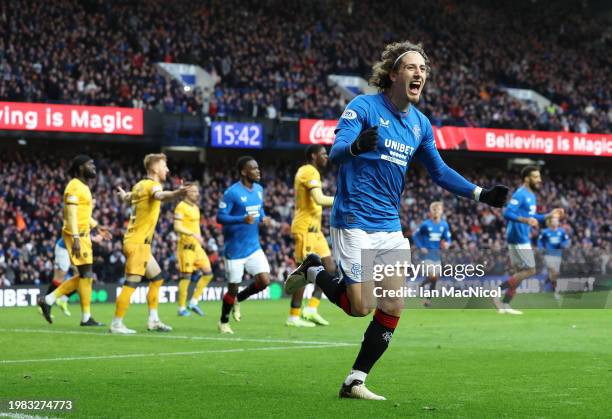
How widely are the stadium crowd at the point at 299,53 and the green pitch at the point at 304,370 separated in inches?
801

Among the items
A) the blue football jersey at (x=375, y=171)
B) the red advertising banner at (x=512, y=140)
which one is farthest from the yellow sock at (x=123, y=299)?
the red advertising banner at (x=512, y=140)

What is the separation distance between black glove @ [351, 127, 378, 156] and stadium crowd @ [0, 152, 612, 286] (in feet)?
71.8

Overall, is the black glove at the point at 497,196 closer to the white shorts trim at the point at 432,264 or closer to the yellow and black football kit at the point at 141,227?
the yellow and black football kit at the point at 141,227

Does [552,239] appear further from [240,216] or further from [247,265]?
[240,216]

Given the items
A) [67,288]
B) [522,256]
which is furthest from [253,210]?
[522,256]

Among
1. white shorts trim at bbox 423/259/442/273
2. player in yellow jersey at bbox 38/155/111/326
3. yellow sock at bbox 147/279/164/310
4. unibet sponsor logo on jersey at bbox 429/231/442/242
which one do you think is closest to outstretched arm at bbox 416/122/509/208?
yellow sock at bbox 147/279/164/310

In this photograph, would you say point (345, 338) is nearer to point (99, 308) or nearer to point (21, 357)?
point (21, 357)

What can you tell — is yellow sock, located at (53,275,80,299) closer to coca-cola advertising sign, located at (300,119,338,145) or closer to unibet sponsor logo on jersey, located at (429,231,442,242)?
unibet sponsor logo on jersey, located at (429,231,442,242)

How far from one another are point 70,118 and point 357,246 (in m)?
27.1

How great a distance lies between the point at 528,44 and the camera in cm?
5125

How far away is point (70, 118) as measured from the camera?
33219 mm

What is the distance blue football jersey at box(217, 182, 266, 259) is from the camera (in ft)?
48.8

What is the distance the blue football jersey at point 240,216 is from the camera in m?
14.9

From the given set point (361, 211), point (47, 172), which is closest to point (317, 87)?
point (47, 172)
